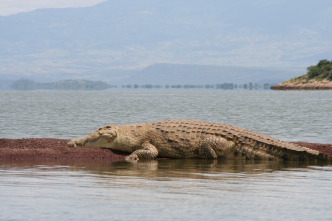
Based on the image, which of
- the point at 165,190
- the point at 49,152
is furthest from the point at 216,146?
the point at 165,190

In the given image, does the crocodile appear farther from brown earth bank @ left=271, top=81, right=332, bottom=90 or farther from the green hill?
brown earth bank @ left=271, top=81, right=332, bottom=90

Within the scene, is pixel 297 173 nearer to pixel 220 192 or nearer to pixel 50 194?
pixel 220 192

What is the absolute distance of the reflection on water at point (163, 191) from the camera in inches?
396

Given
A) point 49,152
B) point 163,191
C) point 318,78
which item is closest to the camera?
point 163,191

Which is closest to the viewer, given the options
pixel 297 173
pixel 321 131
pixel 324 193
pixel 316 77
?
pixel 324 193

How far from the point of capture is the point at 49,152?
18781mm

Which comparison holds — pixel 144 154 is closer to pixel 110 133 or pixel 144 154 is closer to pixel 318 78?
pixel 110 133

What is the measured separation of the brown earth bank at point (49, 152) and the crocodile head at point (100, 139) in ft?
0.87

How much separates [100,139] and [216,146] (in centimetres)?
378

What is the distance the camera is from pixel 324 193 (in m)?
12.3

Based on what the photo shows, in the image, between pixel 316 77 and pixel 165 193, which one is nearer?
pixel 165 193

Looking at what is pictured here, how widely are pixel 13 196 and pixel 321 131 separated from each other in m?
25.5

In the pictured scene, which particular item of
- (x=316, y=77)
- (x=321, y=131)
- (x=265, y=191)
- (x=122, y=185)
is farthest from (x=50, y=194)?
(x=316, y=77)

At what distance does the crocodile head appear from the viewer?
1944cm
